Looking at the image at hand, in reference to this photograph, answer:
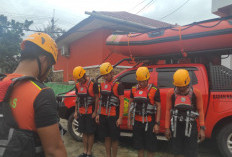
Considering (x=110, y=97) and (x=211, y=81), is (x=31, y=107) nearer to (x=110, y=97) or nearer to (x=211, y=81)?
(x=110, y=97)

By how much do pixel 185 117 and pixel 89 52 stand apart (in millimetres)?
9034

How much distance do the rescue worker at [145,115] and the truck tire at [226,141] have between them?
51.0 inches

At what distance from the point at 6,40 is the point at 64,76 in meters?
7.39

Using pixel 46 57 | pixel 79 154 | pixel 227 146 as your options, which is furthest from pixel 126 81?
pixel 46 57

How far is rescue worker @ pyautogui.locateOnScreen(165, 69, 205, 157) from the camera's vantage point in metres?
2.69

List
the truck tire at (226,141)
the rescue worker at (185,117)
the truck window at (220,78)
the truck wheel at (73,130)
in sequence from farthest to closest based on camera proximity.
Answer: the truck wheel at (73,130) → the truck window at (220,78) → the truck tire at (226,141) → the rescue worker at (185,117)

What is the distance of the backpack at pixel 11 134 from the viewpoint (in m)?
1.09

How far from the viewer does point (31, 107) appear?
3.62ft

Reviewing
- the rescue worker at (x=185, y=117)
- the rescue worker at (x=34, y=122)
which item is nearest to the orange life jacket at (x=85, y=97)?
the rescue worker at (x=185, y=117)

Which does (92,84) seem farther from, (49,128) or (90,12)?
(90,12)

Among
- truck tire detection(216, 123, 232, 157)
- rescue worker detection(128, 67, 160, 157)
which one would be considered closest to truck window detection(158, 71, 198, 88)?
rescue worker detection(128, 67, 160, 157)

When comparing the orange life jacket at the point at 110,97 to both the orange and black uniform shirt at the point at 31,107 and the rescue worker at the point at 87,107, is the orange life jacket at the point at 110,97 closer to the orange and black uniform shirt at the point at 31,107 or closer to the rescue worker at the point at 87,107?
the rescue worker at the point at 87,107

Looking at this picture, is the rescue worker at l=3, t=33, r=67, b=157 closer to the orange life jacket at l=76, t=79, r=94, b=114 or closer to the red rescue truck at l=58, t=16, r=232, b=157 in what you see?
the orange life jacket at l=76, t=79, r=94, b=114

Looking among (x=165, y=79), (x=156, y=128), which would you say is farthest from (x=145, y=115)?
(x=165, y=79)
